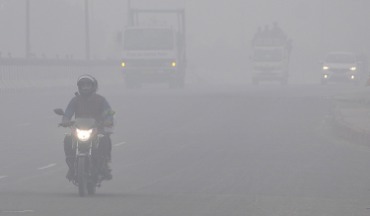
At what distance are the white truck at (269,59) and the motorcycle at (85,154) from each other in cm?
5792

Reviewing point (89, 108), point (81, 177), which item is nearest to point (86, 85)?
point (89, 108)

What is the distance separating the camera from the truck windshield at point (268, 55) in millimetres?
73750

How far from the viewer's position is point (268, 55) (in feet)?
242

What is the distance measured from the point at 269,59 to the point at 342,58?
445 centimetres

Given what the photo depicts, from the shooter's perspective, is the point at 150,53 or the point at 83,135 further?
the point at 150,53

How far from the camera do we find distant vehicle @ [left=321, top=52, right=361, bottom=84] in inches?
2768

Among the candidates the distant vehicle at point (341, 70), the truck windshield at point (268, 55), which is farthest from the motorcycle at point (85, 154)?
the truck windshield at point (268, 55)

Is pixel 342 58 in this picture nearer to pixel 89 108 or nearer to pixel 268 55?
pixel 268 55

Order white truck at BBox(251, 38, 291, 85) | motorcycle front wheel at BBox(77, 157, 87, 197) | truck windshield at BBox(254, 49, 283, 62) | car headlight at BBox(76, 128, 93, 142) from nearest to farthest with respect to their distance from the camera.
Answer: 1. motorcycle front wheel at BBox(77, 157, 87, 197)
2. car headlight at BBox(76, 128, 93, 142)
3. white truck at BBox(251, 38, 291, 85)
4. truck windshield at BBox(254, 49, 283, 62)

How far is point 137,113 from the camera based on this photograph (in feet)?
125

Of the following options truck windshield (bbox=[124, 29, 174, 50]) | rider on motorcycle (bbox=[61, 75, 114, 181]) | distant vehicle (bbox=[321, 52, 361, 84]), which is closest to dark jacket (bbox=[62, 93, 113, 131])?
rider on motorcycle (bbox=[61, 75, 114, 181])

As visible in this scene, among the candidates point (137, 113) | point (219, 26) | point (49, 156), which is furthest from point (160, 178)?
point (219, 26)

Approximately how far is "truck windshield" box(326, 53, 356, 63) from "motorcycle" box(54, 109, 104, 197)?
186 ft

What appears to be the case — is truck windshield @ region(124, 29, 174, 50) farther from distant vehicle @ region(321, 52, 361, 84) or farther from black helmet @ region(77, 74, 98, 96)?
black helmet @ region(77, 74, 98, 96)
